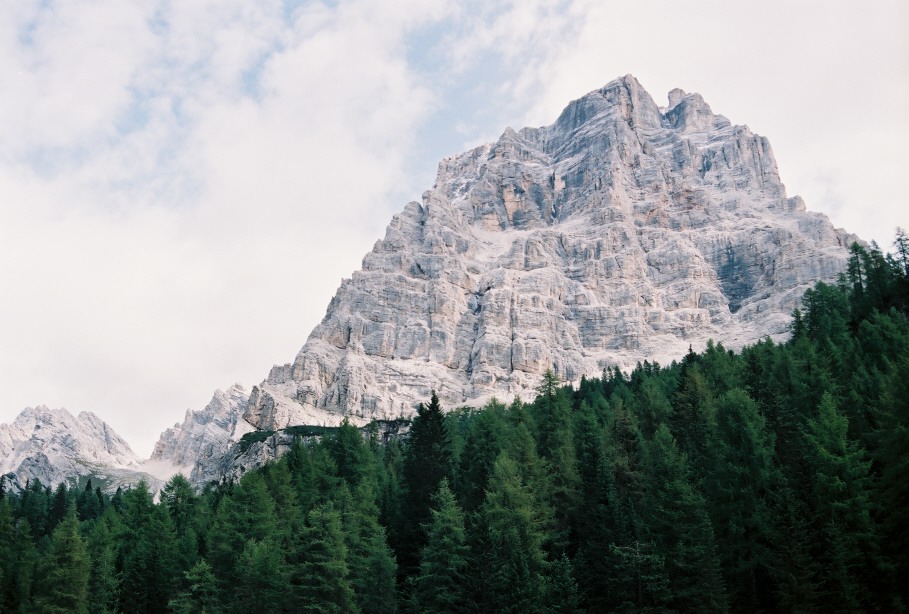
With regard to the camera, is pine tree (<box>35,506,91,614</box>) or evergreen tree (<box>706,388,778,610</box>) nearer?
evergreen tree (<box>706,388,778,610</box>)

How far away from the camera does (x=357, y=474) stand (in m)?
74.2

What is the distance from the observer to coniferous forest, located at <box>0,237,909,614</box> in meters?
44.8

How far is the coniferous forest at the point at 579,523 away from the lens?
147 ft

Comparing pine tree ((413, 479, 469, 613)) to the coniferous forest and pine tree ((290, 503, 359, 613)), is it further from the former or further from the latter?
pine tree ((290, 503, 359, 613))

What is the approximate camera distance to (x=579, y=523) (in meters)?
56.2

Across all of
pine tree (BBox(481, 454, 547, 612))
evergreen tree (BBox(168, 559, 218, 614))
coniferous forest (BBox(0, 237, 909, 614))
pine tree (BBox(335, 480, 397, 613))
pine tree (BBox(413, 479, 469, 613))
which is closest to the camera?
coniferous forest (BBox(0, 237, 909, 614))

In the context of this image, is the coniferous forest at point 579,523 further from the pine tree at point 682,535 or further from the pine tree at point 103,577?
the pine tree at point 103,577

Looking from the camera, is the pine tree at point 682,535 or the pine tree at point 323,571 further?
the pine tree at point 323,571

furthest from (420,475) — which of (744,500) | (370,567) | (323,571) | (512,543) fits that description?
(744,500)

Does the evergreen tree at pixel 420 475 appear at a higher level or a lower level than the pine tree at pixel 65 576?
higher

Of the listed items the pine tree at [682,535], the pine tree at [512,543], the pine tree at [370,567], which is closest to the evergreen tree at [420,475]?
the pine tree at [370,567]

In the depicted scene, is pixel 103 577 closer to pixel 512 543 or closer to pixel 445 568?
pixel 445 568

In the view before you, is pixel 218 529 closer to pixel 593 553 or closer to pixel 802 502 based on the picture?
pixel 593 553

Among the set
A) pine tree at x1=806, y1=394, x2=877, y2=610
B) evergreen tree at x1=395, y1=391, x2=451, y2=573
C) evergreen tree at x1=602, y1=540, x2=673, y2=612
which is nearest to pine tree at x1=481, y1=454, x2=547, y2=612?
evergreen tree at x1=602, y1=540, x2=673, y2=612
